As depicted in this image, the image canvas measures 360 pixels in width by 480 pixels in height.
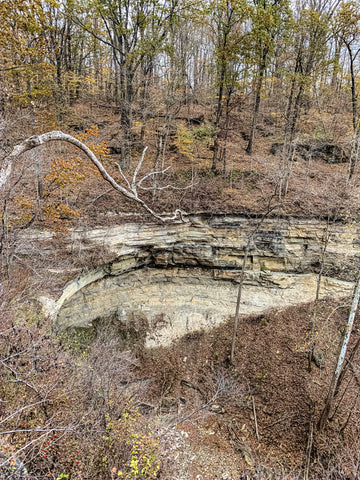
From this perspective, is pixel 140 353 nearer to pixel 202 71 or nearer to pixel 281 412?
pixel 281 412

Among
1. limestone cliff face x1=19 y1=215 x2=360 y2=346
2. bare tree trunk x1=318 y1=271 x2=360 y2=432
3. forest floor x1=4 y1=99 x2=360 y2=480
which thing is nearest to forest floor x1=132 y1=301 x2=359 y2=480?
forest floor x1=4 y1=99 x2=360 y2=480

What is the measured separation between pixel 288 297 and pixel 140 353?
29.3ft

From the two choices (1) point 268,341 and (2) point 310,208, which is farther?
(2) point 310,208

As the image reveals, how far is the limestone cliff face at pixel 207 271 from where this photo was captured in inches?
541

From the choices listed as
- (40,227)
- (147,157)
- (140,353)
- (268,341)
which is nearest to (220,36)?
(147,157)

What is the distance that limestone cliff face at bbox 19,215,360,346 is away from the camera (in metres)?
13.7

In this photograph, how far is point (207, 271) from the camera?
1523 centimetres

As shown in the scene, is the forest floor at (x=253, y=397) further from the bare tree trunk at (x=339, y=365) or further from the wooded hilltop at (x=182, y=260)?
the bare tree trunk at (x=339, y=365)

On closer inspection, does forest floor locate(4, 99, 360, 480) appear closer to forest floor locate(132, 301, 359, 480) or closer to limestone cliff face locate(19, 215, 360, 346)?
forest floor locate(132, 301, 359, 480)

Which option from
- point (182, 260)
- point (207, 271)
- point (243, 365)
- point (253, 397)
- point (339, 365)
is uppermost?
point (182, 260)

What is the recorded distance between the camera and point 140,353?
42.9 feet

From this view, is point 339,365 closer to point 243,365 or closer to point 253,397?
point 253,397

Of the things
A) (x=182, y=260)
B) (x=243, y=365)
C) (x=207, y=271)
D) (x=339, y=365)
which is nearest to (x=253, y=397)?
(x=243, y=365)

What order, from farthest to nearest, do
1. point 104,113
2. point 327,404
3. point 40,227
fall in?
point 104,113, point 40,227, point 327,404
